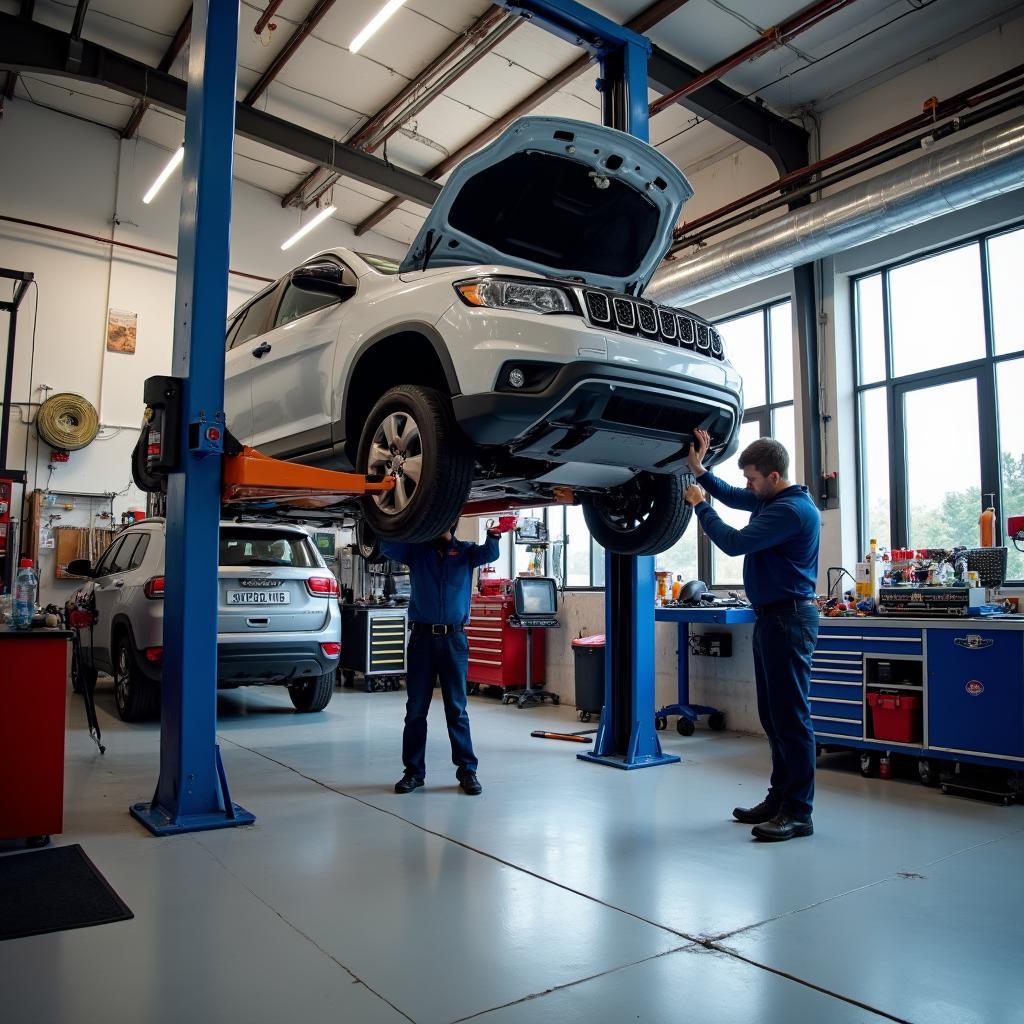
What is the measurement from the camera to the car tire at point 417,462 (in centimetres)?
302

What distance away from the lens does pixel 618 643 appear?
5398 mm

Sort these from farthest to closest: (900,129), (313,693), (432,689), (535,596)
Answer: (535,596)
(313,693)
(900,129)
(432,689)

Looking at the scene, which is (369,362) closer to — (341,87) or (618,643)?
(618,643)

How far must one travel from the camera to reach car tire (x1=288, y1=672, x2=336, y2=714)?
23.1ft

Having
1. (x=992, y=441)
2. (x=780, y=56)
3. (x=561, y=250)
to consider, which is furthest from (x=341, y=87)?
(x=992, y=441)

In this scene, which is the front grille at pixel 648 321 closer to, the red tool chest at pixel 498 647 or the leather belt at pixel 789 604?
the leather belt at pixel 789 604

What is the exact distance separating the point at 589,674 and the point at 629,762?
7.15 feet

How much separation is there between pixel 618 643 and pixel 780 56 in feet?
17.4

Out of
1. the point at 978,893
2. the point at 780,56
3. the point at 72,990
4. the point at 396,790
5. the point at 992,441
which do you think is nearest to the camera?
the point at 72,990

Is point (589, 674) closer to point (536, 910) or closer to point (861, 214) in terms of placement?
point (861, 214)

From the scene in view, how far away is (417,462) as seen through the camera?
3125 mm

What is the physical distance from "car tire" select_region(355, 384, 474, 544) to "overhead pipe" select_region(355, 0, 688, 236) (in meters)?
2.16

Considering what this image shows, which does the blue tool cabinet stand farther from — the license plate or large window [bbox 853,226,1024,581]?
the license plate

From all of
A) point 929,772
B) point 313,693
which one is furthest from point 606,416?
point 313,693
